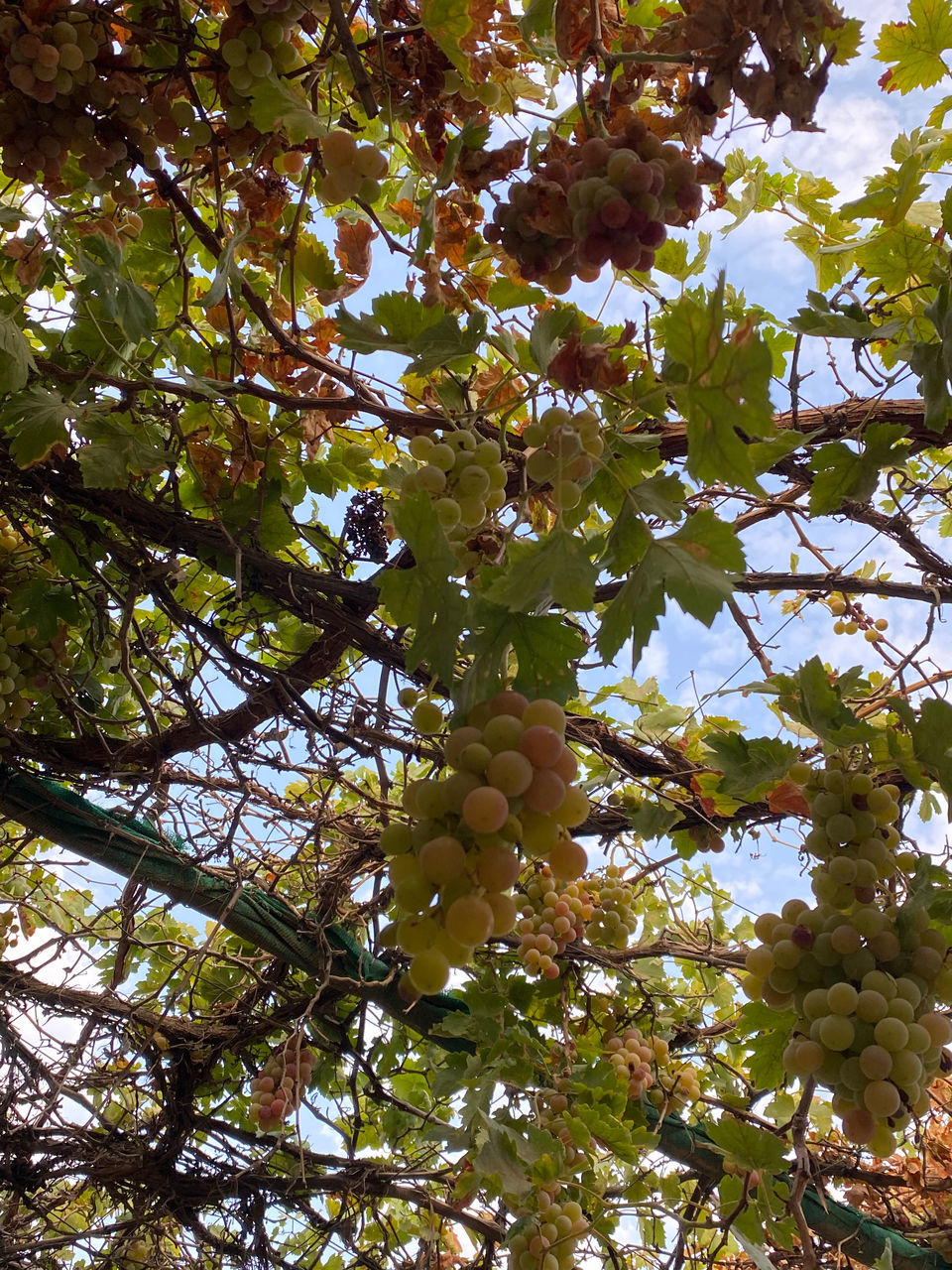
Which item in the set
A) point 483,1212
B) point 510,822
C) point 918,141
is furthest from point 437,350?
point 483,1212

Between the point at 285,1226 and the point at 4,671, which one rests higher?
the point at 4,671

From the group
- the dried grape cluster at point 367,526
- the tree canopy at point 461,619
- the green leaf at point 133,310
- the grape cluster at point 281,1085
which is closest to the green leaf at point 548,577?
the tree canopy at point 461,619

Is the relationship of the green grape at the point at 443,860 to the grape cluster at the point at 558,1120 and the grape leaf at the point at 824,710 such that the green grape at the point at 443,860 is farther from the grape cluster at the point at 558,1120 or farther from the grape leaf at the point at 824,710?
the grape cluster at the point at 558,1120

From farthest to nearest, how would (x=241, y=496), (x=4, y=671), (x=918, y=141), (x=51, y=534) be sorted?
1. (x=51, y=534)
2. (x=4, y=671)
3. (x=241, y=496)
4. (x=918, y=141)

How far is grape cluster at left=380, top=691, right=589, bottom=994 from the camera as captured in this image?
0.85 m

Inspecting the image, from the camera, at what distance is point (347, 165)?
131 centimetres

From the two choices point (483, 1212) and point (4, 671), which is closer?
point (4, 671)

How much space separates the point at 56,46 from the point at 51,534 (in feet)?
4.03

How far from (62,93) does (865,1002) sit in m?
2.01

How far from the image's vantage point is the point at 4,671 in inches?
89.3

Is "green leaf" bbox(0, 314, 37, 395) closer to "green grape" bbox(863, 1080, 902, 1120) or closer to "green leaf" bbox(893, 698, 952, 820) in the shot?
"green leaf" bbox(893, 698, 952, 820)

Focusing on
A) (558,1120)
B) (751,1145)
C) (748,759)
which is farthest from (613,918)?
(748,759)

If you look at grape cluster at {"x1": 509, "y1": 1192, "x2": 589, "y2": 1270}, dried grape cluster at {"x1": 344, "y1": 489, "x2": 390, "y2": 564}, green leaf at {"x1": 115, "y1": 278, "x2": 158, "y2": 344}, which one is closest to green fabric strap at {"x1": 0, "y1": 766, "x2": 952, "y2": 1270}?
grape cluster at {"x1": 509, "y1": 1192, "x2": 589, "y2": 1270}

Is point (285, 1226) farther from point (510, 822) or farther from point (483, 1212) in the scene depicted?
point (510, 822)
